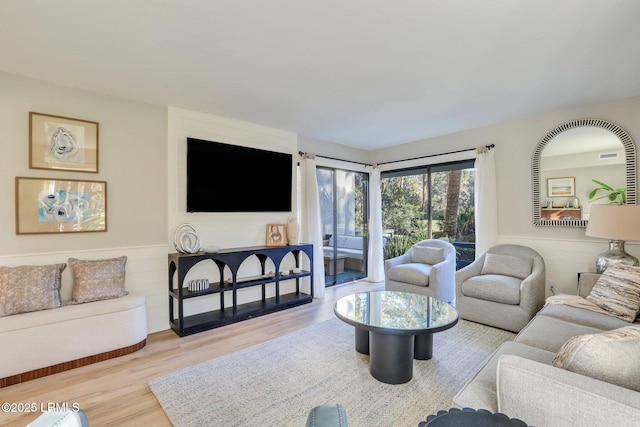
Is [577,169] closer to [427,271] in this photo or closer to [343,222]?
[427,271]

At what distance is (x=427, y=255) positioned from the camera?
4.49 meters

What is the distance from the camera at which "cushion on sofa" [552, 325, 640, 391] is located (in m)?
1.13

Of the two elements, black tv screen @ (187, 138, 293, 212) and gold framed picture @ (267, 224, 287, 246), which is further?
gold framed picture @ (267, 224, 287, 246)

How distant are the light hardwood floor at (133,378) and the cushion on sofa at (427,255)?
186cm

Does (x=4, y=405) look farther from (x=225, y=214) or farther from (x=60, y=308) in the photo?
(x=225, y=214)

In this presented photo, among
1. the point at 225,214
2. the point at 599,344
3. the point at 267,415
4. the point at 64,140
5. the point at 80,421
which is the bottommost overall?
the point at 267,415

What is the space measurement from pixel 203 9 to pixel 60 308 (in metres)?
2.66

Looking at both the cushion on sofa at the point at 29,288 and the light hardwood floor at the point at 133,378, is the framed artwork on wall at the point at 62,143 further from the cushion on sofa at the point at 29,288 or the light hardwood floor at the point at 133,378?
the light hardwood floor at the point at 133,378

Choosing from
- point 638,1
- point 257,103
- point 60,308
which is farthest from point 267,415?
point 638,1

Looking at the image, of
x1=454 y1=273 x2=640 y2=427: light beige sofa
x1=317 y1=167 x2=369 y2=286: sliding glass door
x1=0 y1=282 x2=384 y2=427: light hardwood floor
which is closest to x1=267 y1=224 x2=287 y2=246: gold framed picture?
x1=317 y1=167 x2=369 y2=286: sliding glass door

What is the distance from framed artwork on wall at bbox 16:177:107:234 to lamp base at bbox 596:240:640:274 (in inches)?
200

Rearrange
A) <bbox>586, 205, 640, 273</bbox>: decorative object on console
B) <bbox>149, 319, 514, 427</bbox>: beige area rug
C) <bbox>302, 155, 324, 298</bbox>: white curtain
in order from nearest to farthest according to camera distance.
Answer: <bbox>149, 319, 514, 427</bbox>: beige area rug, <bbox>586, 205, 640, 273</bbox>: decorative object on console, <bbox>302, 155, 324, 298</bbox>: white curtain

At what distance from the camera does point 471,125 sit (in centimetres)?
423

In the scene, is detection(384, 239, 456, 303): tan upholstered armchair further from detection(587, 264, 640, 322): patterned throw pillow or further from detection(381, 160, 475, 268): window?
detection(587, 264, 640, 322): patterned throw pillow
